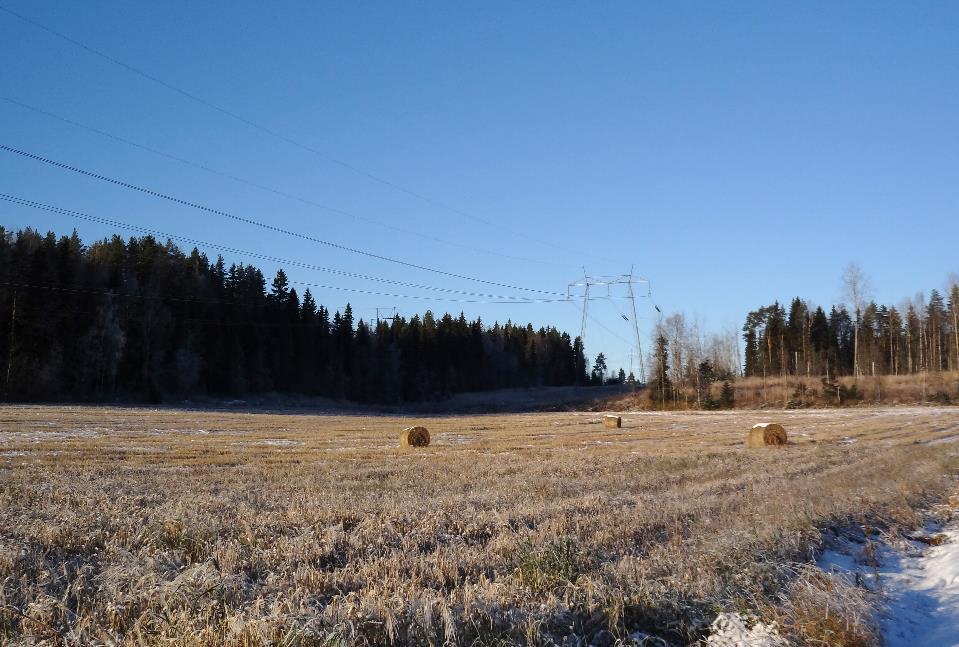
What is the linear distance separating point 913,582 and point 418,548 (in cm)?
592

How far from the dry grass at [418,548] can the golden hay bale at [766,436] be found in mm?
9942

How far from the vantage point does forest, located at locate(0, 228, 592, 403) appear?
6938 cm

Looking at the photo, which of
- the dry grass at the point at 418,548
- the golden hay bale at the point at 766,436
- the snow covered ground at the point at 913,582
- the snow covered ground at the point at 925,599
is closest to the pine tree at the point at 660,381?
the golden hay bale at the point at 766,436

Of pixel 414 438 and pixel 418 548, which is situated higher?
pixel 418 548

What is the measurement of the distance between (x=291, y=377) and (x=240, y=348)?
1260 centimetres

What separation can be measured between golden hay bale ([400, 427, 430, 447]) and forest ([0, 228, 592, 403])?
49.9m

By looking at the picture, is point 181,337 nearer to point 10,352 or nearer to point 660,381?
point 10,352

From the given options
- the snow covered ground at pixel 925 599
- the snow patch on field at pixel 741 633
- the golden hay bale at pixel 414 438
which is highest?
the snow patch on field at pixel 741 633

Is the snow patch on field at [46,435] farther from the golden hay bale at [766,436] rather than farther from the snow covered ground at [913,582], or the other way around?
the golden hay bale at [766,436]

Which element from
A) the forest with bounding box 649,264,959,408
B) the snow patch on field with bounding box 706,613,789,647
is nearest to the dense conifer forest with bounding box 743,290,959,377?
the forest with bounding box 649,264,959,408

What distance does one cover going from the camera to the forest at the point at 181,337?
6938cm

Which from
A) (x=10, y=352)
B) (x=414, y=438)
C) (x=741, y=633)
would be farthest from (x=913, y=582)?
(x=10, y=352)

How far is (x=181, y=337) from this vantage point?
86.6 metres

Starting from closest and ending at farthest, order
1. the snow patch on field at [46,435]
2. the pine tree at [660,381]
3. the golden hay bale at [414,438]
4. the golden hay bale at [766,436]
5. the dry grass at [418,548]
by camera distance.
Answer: the dry grass at [418,548] < the snow patch on field at [46,435] < the golden hay bale at [766,436] < the golden hay bale at [414,438] < the pine tree at [660,381]
